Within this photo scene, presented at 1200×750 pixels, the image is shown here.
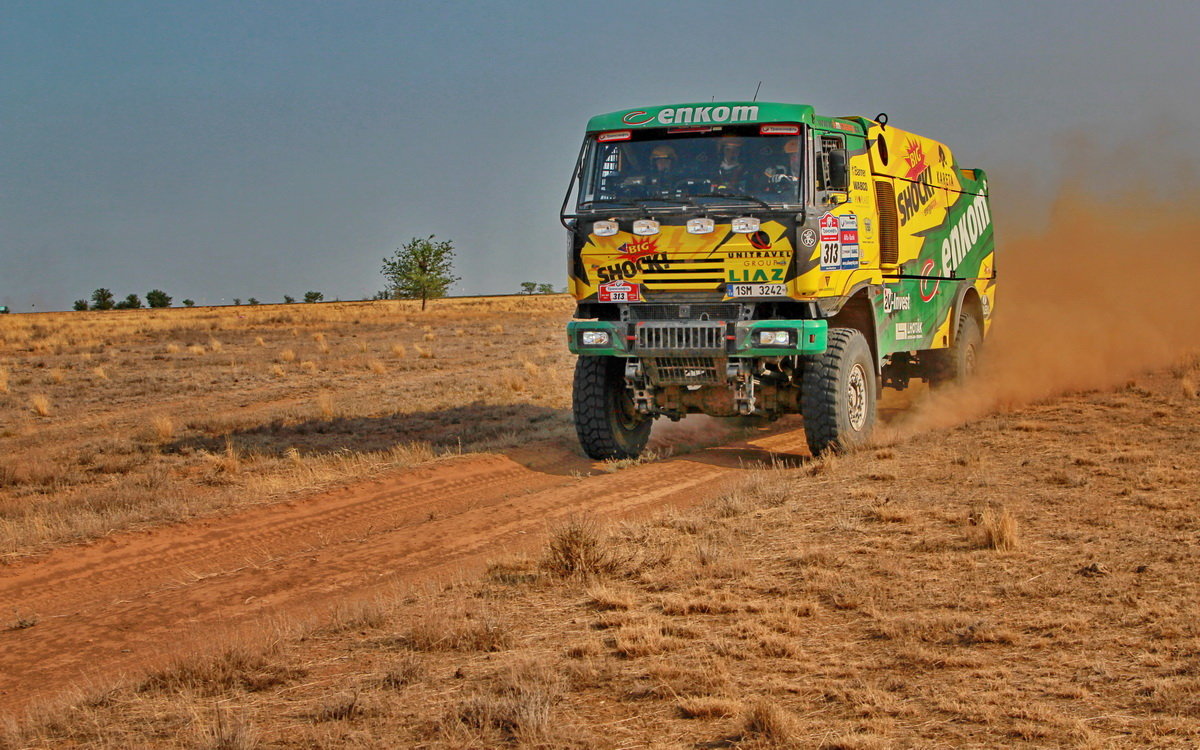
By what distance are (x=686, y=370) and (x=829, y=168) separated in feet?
8.96

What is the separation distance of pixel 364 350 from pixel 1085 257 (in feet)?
68.1

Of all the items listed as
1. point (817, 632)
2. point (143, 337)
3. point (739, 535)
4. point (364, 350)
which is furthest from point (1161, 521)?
point (143, 337)

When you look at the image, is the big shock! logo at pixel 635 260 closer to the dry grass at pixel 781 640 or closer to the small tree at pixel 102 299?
the dry grass at pixel 781 640

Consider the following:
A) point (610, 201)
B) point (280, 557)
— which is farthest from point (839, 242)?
point (280, 557)

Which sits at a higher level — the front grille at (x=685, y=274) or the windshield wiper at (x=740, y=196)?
the windshield wiper at (x=740, y=196)

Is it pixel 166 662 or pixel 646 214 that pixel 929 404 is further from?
pixel 166 662

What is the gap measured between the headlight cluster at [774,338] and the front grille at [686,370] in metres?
0.59

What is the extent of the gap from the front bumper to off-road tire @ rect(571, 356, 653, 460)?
860 millimetres

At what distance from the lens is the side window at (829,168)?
39.7 feet

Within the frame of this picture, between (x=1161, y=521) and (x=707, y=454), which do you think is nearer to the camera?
(x=1161, y=521)

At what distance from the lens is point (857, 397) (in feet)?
44.1

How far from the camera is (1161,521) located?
8727mm

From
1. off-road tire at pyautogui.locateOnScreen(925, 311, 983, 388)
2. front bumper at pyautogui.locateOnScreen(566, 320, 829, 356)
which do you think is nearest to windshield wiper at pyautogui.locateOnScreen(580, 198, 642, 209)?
front bumper at pyautogui.locateOnScreen(566, 320, 829, 356)

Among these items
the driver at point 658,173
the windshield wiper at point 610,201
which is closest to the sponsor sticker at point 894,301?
the driver at point 658,173
